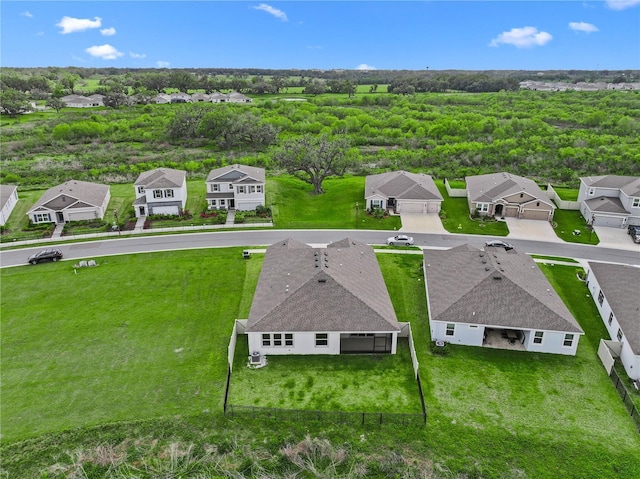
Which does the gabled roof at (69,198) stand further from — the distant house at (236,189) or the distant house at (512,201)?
the distant house at (512,201)

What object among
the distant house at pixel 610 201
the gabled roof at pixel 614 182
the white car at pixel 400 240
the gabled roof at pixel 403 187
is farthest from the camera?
the gabled roof at pixel 403 187

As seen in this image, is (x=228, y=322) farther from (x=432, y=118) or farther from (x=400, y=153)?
(x=432, y=118)

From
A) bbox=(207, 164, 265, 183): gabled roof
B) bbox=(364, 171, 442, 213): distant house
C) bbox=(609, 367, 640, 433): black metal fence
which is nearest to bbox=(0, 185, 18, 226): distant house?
bbox=(207, 164, 265, 183): gabled roof

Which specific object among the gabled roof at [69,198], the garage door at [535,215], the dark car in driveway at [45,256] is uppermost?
the gabled roof at [69,198]

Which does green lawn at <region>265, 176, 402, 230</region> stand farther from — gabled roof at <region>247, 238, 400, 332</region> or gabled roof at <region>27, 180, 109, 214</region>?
gabled roof at <region>27, 180, 109, 214</region>

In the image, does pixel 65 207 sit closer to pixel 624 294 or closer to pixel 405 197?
pixel 405 197

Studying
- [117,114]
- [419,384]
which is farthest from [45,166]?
[419,384]

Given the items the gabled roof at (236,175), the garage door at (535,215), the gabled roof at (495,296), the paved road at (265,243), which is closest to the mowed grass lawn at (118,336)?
the paved road at (265,243)
